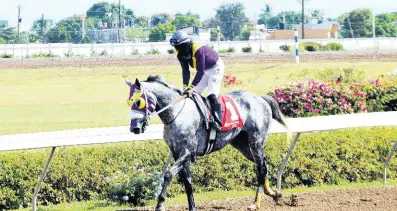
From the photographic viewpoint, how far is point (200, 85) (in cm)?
730

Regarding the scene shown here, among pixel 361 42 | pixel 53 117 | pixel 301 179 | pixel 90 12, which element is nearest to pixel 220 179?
pixel 301 179

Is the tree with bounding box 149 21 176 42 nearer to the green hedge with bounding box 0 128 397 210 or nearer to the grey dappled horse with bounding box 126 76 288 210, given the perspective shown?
the green hedge with bounding box 0 128 397 210

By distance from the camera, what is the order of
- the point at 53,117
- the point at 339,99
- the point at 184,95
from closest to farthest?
1. the point at 184,95
2. the point at 339,99
3. the point at 53,117

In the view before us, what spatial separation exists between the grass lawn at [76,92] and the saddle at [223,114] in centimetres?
811

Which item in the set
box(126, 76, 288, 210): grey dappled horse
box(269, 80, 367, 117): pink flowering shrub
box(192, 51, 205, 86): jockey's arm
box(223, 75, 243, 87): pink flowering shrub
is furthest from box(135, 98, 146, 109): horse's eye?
box(223, 75, 243, 87): pink flowering shrub

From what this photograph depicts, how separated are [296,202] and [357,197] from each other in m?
0.77

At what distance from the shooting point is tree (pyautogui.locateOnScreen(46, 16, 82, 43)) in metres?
102

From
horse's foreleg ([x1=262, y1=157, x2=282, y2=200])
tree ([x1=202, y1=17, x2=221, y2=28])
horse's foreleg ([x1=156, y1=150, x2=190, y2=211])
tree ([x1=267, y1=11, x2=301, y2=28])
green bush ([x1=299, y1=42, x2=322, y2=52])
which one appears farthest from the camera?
tree ([x1=267, y1=11, x2=301, y2=28])

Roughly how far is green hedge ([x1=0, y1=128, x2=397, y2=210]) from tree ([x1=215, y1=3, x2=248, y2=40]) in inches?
3757

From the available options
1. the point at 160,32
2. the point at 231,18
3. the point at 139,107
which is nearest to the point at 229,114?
the point at 139,107

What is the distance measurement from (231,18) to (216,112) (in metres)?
105

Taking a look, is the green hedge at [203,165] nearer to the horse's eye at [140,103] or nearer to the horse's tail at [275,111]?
the horse's tail at [275,111]

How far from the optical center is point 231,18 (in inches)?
4368

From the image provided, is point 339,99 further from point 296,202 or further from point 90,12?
point 90,12
